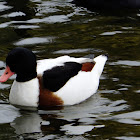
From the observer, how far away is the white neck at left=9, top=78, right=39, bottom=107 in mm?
8828

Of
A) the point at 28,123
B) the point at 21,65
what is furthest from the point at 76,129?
the point at 21,65

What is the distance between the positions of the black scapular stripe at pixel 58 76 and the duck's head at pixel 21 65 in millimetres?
209

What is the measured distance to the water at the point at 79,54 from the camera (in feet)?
26.8

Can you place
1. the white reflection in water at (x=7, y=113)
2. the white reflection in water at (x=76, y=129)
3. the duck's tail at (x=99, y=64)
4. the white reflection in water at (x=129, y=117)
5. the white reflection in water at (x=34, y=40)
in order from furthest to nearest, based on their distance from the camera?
the white reflection in water at (x=34, y=40) → the duck's tail at (x=99, y=64) → the white reflection in water at (x=7, y=113) → the white reflection in water at (x=129, y=117) → the white reflection in water at (x=76, y=129)

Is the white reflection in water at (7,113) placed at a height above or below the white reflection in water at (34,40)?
below

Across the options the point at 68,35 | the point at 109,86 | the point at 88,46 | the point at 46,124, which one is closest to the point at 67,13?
the point at 68,35

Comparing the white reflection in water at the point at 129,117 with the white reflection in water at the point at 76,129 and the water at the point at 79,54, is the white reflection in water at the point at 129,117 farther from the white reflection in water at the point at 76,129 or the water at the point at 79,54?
the white reflection in water at the point at 76,129

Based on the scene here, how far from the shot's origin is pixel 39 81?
348 inches

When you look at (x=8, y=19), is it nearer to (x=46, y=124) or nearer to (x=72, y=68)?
(x=72, y=68)

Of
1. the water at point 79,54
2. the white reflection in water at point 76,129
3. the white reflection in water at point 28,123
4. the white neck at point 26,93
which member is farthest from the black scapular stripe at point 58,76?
the white reflection in water at point 76,129

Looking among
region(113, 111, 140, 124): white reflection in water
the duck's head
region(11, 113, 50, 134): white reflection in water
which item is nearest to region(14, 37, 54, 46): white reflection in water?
the duck's head

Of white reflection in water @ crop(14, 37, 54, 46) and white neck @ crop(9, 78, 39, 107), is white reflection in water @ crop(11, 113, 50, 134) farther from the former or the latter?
white reflection in water @ crop(14, 37, 54, 46)

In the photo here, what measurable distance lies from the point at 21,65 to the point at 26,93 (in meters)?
0.41

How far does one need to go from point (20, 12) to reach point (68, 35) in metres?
2.09
